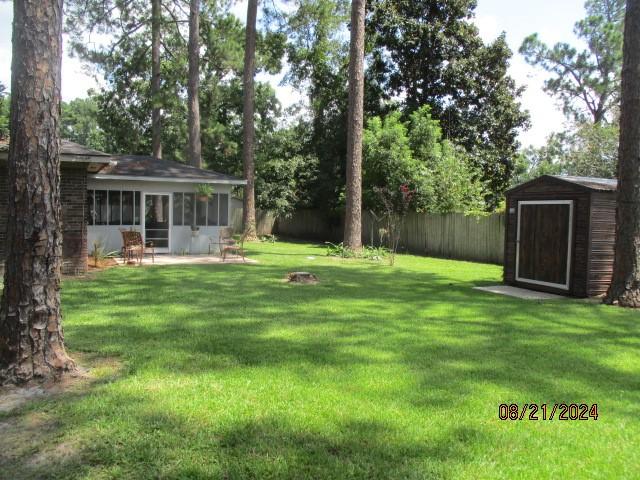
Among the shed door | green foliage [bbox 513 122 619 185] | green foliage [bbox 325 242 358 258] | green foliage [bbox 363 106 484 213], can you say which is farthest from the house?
green foliage [bbox 513 122 619 185]

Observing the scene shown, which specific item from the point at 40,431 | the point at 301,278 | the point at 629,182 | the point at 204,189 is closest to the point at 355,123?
the point at 204,189

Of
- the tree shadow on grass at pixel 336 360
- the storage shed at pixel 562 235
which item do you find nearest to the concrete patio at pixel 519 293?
the storage shed at pixel 562 235

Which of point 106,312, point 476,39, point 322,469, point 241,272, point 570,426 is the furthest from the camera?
point 476,39

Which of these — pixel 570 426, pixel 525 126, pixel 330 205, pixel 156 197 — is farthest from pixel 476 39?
pixel 570 426

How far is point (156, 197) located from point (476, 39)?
52.2ft

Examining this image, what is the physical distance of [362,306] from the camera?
819 centimetres

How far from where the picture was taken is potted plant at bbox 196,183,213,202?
1616 cm

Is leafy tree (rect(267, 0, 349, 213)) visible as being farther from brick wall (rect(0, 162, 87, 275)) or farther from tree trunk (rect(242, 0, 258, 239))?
brick wall (rect(0, 162, 87, 275))

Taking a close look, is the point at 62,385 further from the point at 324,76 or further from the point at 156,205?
the point at 324,76

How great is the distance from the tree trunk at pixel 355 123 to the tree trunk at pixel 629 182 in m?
9.05

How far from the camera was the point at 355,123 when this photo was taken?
56.3ft

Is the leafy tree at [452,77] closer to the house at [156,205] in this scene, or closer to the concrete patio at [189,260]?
the house at [156,205]

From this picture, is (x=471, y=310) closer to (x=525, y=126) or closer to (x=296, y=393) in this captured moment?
(x=296, y=393)

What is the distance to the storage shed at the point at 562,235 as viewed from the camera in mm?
9414
